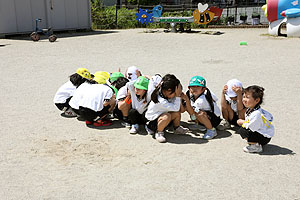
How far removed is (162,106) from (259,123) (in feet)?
3.82

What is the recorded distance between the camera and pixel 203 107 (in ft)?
14.8

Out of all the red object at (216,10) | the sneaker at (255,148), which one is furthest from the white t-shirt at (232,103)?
the red object at (216,10)

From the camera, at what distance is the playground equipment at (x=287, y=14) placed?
1462 centimetres

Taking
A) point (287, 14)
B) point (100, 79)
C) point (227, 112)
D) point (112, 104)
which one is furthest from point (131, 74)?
point (287, 14)

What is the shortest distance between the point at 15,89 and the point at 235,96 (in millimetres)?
4603

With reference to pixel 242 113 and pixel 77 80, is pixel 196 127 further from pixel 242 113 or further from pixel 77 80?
pixel 77 80

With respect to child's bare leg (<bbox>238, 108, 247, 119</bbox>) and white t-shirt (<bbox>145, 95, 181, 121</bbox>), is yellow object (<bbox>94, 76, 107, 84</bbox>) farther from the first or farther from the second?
child's bare leg (<bbox>238, 108, 247, 119</bbox>)

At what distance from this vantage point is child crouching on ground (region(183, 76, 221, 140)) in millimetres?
4438

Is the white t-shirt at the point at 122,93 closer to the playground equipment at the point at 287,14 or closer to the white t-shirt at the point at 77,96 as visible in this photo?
the white t-shirt at the point at 77,96

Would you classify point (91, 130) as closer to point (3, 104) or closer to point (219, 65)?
point (3, 104)

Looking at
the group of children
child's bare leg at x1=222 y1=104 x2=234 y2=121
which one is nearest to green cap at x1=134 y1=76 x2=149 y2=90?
the group of children

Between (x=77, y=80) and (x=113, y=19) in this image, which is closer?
(x=77, y=80)

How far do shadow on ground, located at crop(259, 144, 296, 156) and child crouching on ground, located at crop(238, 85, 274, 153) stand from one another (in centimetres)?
10

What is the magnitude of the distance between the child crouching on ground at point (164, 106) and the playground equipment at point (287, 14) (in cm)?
1204
